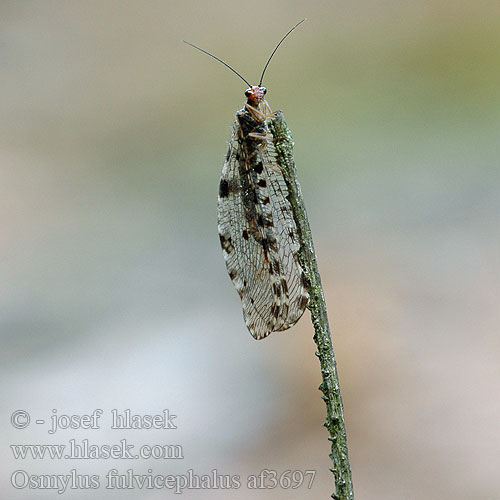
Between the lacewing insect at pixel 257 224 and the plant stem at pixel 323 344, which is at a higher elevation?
the lacewing insect at pixel 257 224

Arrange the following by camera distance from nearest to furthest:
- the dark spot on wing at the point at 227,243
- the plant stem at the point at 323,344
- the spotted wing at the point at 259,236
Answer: the plant stem at the point at 323,344, the spotted wing at the point at 259,236, the dark spot on wing at the point at 227,243

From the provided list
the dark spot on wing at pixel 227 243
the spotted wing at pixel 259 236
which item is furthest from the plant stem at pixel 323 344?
the dark spot on wing at pixel 227 243

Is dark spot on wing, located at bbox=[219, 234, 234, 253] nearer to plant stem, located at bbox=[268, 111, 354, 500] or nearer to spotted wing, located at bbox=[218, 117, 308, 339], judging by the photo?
spotted wing, located at bbox=[218, 117, 308, 339]

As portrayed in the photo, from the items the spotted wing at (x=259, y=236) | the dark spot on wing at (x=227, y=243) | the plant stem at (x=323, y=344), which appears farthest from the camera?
the dark spot on wing at (x=227, y=243)

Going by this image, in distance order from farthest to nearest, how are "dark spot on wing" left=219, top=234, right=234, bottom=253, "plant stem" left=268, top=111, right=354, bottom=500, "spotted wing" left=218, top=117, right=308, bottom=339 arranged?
"dark spot on wing" left=219, top=234, right=234, bottom=253 < "spotted wing" left=218, top=117, right=308, bottom=339 < "plant stem" left=268, top=111, right=354, bottom=500

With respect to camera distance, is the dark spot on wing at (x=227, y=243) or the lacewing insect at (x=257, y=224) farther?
the dark spot on wing at (x=227, y=243)

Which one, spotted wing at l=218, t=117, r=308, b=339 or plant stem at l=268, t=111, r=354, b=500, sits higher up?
spotted wing at l=218, t=117, r=308, b=339

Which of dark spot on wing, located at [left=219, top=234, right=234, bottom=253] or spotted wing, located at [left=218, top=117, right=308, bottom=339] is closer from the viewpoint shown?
spotted wing, located at [left=218, top=117, right=308, bottom=339]

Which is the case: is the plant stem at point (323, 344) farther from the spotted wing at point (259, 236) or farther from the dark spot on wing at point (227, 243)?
the dark spot on wing at point (227, 243)

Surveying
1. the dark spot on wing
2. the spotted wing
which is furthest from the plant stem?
the dark spot on wing
